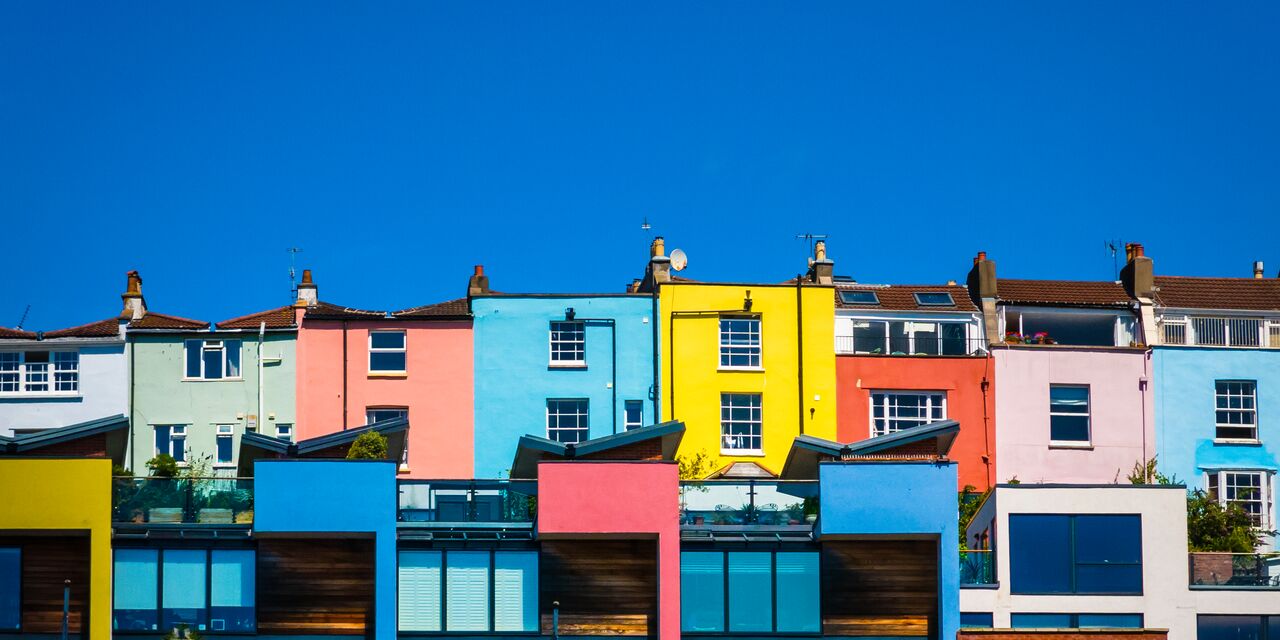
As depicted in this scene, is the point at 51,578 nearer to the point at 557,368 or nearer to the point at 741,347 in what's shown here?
the point at 557,368

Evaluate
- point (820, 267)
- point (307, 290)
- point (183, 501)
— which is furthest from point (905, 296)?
point (183, 501)

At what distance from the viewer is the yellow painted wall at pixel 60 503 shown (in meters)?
46.8

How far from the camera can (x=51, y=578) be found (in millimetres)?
47156

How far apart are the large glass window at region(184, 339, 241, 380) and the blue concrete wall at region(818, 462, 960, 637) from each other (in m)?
22.9

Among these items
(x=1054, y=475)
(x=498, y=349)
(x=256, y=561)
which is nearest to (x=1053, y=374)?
(x=1054, y=475)

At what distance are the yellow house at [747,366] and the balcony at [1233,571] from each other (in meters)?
16.2

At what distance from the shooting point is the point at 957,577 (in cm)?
4731

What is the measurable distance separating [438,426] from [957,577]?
20784mm

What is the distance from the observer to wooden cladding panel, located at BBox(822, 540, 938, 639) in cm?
4759

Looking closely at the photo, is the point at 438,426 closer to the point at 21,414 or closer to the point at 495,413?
the point at 495,413

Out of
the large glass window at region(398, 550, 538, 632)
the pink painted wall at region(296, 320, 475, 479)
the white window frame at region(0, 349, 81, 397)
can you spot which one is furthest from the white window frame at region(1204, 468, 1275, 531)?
the white window frame at region(0, 349, 81, 397)

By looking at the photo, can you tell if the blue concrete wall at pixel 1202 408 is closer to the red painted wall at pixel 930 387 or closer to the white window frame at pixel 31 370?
the red painted wall at pixel 930 387

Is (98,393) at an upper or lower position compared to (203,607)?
upper

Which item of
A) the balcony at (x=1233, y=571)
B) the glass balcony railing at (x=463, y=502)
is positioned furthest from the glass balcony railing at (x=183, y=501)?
the balcony at (x=1233, y=571)
